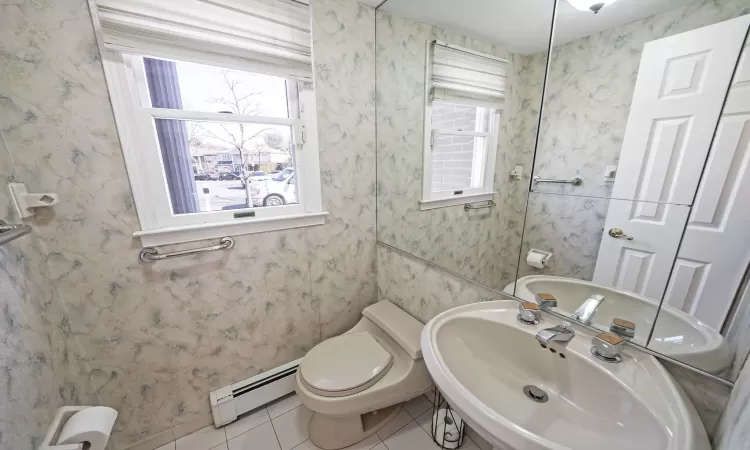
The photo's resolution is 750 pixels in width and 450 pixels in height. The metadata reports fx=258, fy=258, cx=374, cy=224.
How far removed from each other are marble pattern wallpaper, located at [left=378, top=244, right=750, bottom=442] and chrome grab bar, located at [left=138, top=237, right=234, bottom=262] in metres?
0.89

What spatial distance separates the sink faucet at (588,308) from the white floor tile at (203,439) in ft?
5.60

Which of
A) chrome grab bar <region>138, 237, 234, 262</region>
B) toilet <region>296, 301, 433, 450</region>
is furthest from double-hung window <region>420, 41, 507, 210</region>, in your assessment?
chrome grab bar <region>138, 237, 234, 262</region>

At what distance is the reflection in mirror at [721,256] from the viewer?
→ 566 mm

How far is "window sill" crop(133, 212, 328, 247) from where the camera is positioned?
1094 millimetres

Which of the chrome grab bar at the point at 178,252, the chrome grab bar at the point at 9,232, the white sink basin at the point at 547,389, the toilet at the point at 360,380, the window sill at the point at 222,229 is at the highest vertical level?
the chrome grab bar at the point at 9,232

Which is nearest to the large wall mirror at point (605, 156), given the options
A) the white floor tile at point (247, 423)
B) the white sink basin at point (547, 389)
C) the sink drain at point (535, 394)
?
the white sink basin at point (547, 389)

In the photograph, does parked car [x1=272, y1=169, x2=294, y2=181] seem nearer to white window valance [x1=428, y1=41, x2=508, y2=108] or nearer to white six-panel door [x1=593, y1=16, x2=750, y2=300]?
white window valance [x1=428, y1=41, x2=508, y2=108]

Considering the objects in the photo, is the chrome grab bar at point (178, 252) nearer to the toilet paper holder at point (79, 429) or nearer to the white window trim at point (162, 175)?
the white window trim at point (162, 175)

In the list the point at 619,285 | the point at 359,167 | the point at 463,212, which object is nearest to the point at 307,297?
the point at 359,167

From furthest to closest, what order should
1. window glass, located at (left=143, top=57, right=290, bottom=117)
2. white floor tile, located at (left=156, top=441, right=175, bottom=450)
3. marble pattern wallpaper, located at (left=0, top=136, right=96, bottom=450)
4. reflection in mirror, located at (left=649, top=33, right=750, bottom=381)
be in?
white floor tile, located at (left=156, top=441, right=175, bottom=450)
window glass, located at (left=143, top=57, right=290, bottom=117)
marble pattern wallpaper, located at (left=0, top=136, right=96, bottom=450)
reflection in mirror, located at (left=649, top=33, right=750, bottom=381)

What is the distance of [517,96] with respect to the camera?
3.26 feet

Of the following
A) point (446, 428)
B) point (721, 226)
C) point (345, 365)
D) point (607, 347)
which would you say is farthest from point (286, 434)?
point (721, 226)

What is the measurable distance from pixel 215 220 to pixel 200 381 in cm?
84

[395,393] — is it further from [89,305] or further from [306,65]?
[306,65]
